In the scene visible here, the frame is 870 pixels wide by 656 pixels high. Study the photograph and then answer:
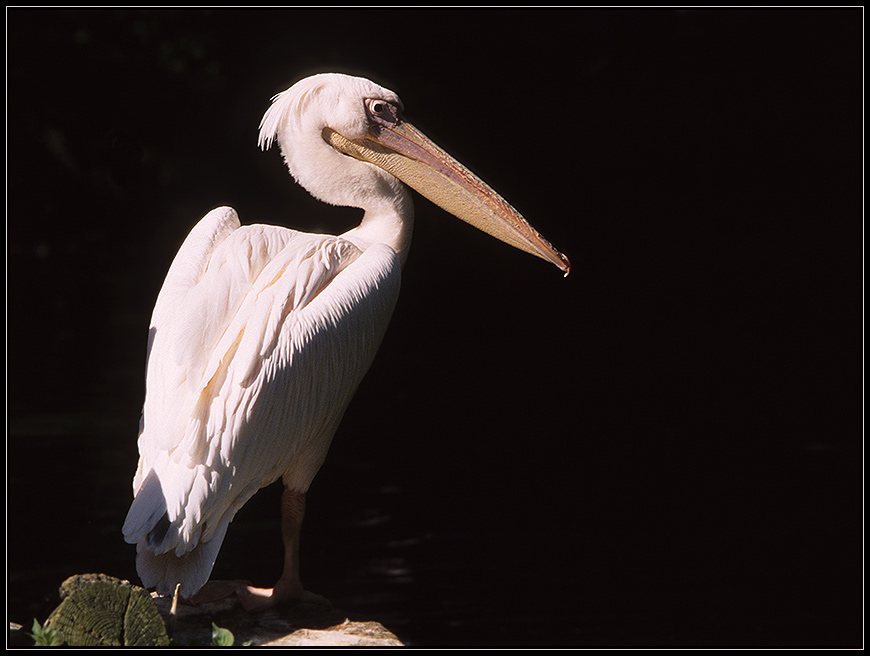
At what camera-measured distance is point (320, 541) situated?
19.9 ft

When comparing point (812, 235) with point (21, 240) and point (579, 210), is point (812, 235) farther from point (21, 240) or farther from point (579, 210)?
point (21, 240)

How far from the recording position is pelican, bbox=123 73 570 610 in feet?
10.9

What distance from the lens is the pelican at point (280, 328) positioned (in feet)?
10.9

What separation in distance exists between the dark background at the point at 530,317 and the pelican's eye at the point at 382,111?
2.09 m

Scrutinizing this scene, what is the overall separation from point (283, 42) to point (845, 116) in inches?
386

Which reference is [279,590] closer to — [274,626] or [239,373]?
[274,626]

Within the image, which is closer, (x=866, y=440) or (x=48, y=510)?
(x=48, y=510)

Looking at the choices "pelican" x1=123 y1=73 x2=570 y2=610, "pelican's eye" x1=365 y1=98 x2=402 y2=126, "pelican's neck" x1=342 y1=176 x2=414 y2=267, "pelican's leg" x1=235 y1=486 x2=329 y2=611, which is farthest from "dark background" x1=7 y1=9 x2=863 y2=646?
"pelican's eye" x1=365 y1=98 x2=402 y2=126

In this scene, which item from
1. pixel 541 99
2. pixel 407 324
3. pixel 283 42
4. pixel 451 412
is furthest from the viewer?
pixel 541 99

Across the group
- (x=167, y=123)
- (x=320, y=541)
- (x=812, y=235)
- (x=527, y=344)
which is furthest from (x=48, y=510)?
(x=812, y=235)

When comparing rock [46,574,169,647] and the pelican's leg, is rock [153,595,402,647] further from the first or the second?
rock [46,574,169,647]

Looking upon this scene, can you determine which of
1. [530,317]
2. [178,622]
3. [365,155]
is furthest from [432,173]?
[530,317]

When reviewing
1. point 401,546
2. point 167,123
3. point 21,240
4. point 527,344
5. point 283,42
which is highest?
point 283,42

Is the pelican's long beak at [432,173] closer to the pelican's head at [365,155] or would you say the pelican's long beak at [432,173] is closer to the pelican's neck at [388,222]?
the pelican's head at [365,155]
